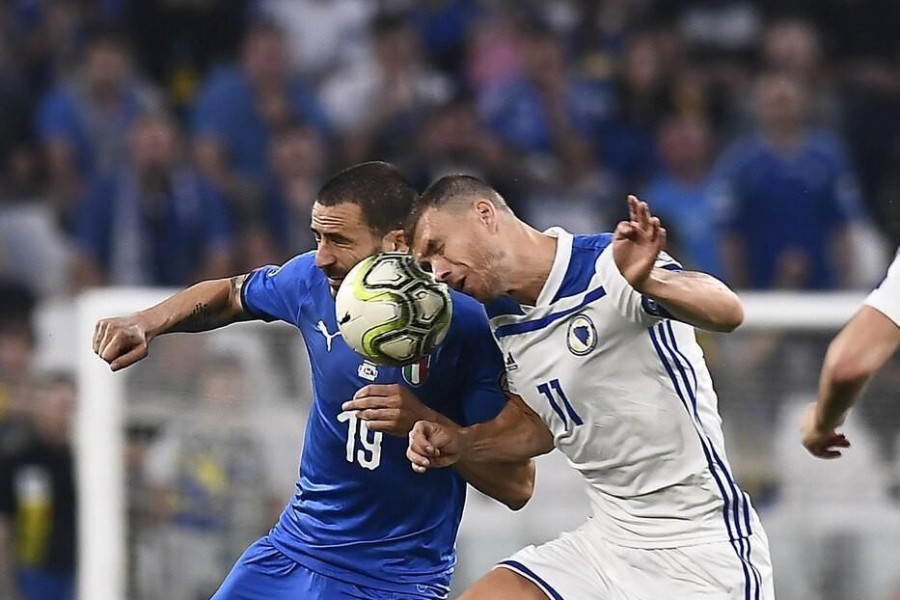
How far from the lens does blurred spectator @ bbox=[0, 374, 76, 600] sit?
8719 millimetres

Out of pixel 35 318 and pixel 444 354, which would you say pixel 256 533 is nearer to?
pixel 35 318

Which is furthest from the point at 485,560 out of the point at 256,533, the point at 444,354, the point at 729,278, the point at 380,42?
the point at 380,42

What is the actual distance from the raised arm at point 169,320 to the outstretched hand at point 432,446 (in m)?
0.81

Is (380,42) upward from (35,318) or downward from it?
upward

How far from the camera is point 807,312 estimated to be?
792 centimetres

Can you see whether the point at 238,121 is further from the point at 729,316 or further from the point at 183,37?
the point at 729,316

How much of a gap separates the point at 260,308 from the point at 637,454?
47.1 inches

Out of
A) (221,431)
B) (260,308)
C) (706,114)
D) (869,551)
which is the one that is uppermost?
(706,114)

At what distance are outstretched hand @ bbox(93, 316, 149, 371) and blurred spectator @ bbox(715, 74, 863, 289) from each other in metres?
5.55

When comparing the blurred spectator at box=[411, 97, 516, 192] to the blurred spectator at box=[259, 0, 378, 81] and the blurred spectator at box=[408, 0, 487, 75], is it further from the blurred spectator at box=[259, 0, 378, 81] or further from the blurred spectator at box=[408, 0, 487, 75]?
the blurred spectator at box=[259, 0, 378, 81]

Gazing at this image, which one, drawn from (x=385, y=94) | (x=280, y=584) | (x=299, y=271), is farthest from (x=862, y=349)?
(x=385, y=94)

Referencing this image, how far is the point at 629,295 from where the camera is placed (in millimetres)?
4391

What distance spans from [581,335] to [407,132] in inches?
242

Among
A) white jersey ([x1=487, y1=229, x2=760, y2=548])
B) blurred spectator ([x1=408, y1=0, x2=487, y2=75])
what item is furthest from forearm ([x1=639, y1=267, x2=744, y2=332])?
blurred spectator ([x1=408, y1=0, x2=487, y2=75])
